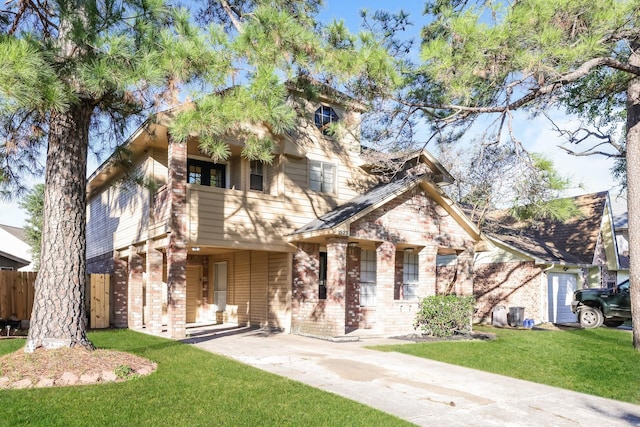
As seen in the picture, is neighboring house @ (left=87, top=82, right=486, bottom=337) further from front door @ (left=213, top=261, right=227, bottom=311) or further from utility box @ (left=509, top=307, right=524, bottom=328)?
utility box @ (left=509, top=307, right=524, bottom=328)

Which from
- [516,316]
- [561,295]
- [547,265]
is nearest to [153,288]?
[516,316]

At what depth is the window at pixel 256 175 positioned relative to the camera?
15.4m

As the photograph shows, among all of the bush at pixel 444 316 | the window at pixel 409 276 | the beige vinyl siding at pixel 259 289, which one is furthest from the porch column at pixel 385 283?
the beige vinyl siding at pixel 259 289

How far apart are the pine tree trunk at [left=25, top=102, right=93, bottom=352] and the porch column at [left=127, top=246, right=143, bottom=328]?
290 inches

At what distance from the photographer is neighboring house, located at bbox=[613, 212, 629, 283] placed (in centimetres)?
2332

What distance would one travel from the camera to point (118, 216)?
1789 cm

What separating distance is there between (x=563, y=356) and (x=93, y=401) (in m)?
9.40

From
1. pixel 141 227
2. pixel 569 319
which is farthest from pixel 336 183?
pixel 569 319

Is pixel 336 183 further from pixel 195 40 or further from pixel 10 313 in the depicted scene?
pixel 10 313

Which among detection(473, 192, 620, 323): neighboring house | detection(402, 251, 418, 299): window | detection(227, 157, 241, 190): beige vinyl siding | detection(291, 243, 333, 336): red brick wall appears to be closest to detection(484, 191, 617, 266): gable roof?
detection(473, 192, 620, 323): neighboring house

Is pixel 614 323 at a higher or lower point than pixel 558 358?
lower

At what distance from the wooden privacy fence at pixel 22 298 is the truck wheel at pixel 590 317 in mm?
16497

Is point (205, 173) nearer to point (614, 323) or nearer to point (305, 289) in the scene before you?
point (305, 289)

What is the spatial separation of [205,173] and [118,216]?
14.4 feet
